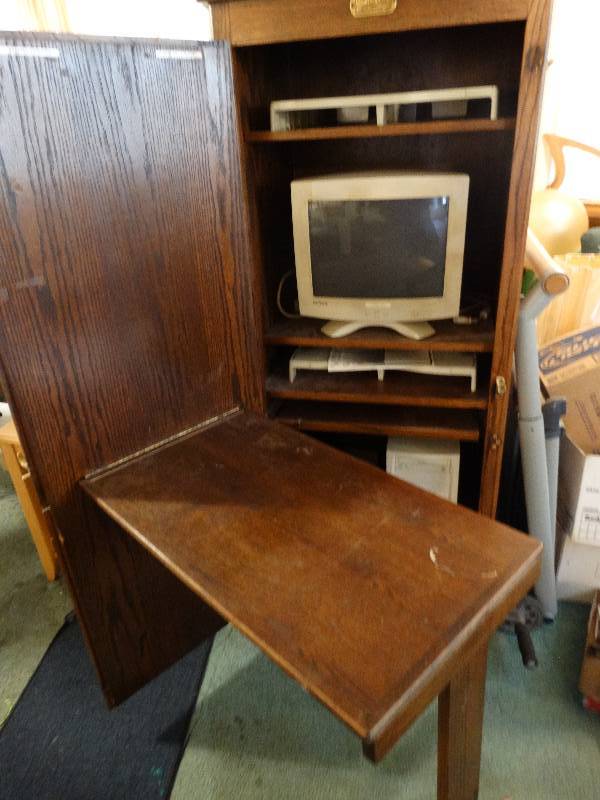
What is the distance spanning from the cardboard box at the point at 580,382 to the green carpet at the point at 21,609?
5.31ft

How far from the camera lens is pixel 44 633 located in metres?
1.65

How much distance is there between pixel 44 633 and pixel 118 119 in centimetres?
145

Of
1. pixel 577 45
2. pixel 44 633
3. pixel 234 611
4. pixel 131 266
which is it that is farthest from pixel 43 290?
pixel 577 45

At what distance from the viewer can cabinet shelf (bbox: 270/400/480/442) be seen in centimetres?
146

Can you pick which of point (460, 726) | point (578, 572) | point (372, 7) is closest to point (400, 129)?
point (372, 7)

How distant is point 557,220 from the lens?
5.38 ft

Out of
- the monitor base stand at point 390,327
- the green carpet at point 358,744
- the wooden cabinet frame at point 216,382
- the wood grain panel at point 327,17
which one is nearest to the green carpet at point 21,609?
the wooden cabinet frame at point 216,382

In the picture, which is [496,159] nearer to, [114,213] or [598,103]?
[598,103]

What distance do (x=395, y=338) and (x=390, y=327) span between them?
6 cm

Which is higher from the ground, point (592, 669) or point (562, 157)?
point (562, 157)

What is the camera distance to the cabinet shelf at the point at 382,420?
1457 millimetres

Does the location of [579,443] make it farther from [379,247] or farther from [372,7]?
[372,7]

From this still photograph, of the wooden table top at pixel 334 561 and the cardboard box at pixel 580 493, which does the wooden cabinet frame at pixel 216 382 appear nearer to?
the wooden table top at pixel 334 561

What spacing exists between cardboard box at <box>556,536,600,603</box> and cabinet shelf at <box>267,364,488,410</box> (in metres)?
0.54
